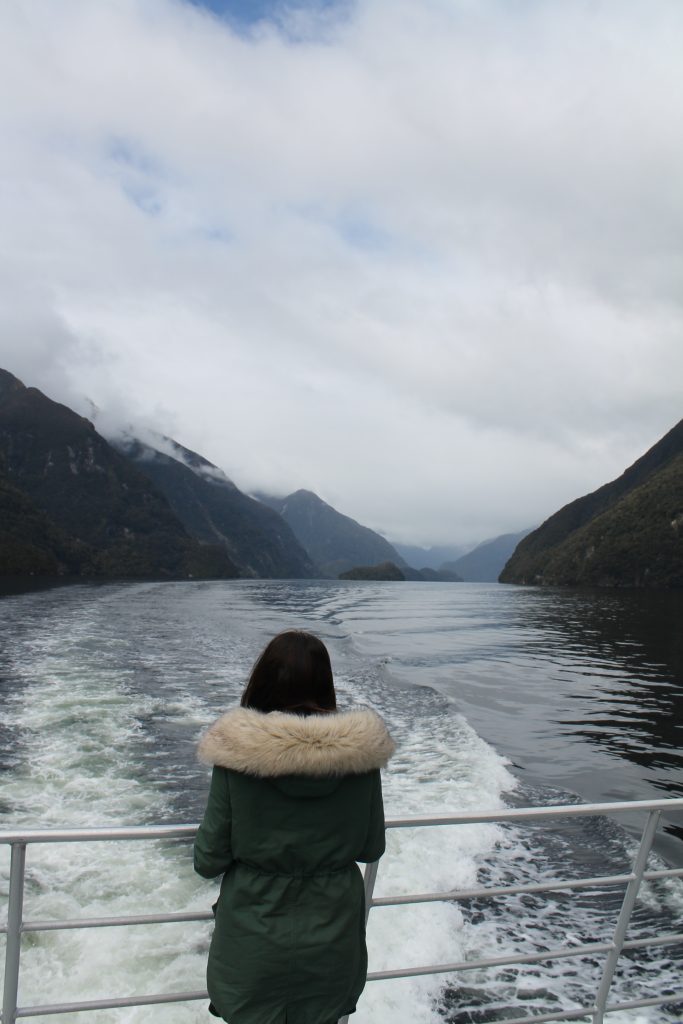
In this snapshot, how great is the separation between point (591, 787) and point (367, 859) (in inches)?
461

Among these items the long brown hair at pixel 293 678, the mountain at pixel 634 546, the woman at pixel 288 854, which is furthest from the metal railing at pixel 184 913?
the mountain at pixel 634 546

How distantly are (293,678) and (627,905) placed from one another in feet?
8.38

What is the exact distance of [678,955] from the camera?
6.61 m

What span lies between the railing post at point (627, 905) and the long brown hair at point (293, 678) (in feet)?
6.36

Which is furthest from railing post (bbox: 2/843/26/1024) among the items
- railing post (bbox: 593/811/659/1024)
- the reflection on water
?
the reflection on water

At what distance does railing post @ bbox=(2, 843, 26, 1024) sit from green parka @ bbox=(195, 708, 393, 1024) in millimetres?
793

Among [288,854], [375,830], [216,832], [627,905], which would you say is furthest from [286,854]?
[627,905]

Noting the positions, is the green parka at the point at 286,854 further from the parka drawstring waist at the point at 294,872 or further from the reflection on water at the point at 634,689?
the reflection on water at the point at 634,689

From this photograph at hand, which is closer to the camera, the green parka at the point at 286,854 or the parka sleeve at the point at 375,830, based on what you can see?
the green parka at the point at 286,854

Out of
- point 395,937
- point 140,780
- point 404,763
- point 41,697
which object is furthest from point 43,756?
point 395,937

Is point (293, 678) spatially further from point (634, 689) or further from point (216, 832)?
point (634, 689)

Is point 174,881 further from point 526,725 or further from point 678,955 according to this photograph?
point 526,725

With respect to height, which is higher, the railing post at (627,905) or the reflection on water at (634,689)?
the railing post at (627,905)

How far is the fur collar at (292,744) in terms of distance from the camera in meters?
2.52
